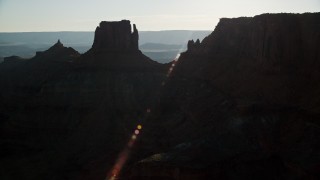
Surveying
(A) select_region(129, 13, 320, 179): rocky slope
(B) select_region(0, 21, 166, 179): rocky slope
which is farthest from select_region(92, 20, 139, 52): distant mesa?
(A) select_region(129, 13, 320, 179): rocky slope

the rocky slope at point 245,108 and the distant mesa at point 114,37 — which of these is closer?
the rocky slope at point 245,108

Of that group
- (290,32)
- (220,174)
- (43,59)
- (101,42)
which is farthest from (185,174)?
(43,59)

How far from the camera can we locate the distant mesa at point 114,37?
87.6 metres

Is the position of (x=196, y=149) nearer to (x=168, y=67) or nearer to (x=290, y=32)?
(x=290, y=32)

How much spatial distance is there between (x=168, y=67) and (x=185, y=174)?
47.4 meters

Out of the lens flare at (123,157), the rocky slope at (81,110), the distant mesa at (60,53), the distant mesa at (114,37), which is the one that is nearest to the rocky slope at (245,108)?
the lens flare at (123,157)

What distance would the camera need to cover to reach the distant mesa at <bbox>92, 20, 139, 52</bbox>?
8756 cm

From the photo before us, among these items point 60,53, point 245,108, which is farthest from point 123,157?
point 60,53

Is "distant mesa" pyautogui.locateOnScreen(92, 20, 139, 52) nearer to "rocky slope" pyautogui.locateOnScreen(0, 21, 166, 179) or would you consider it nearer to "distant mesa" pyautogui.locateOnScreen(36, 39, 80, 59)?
"rocky slope" pyautogui.locateOnScreen(0, 21, 166, 179)

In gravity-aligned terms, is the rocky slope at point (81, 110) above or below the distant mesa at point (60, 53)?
below

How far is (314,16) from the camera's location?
47250mm

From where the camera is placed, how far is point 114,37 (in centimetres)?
8769

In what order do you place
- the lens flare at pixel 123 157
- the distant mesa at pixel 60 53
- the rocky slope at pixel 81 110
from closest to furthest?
the lens flare at pixel 123 157, the rocky slope at pixel 81 110, the distant mesa at pixel 60 53

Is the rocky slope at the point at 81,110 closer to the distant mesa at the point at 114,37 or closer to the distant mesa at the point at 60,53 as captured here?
the distant mesa at the point at 114,37
